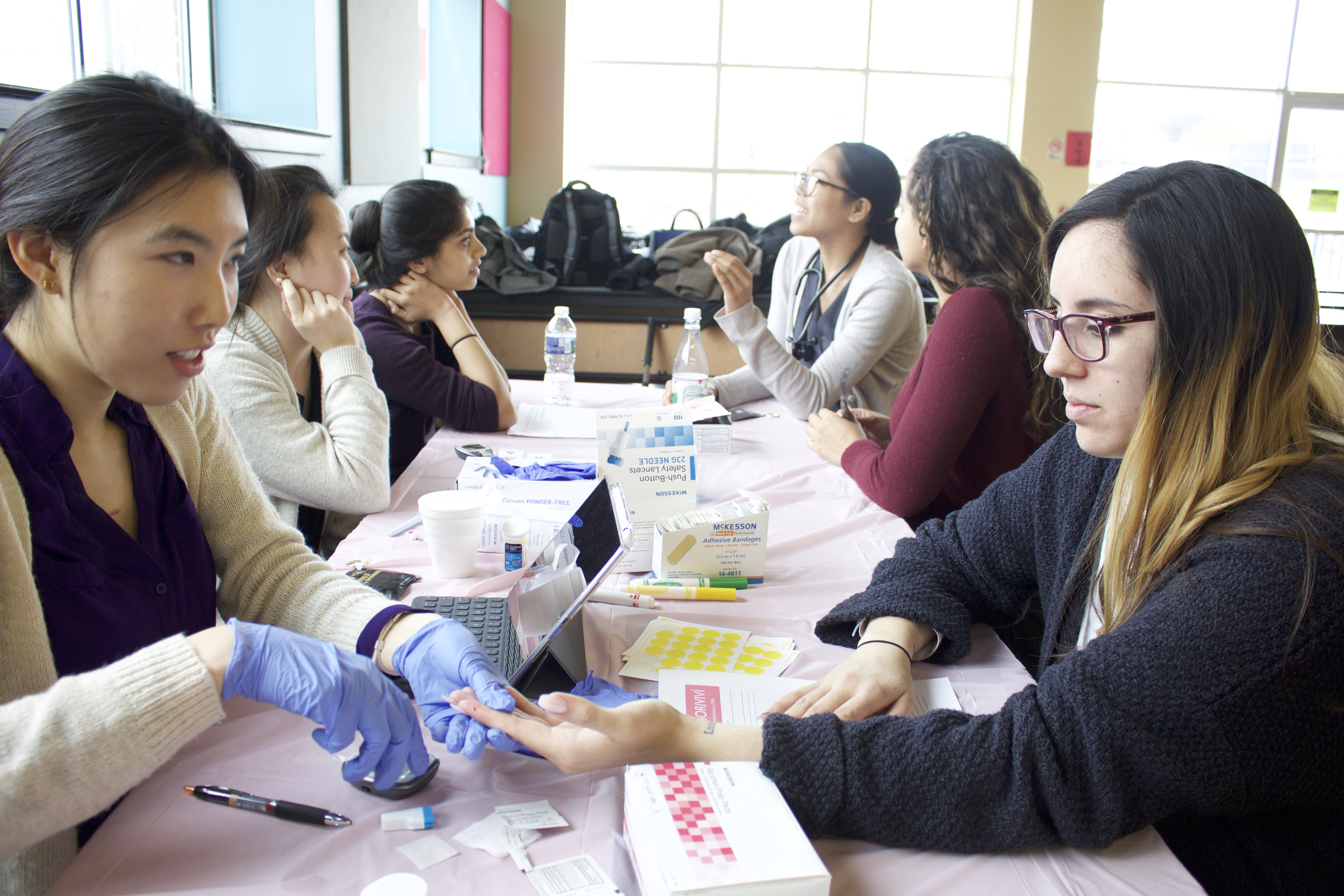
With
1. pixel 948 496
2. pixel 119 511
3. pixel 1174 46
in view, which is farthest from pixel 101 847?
pixel 1174 46

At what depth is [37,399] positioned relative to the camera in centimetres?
91

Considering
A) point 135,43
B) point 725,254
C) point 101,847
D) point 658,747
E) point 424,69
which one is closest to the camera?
point 101,847

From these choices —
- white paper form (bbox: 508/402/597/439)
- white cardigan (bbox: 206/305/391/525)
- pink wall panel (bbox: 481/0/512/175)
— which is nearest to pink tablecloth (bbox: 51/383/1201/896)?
white cardigan (bbox: 206/305/391/525)

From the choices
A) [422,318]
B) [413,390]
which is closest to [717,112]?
[422,318]

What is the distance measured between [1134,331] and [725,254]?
1.57m

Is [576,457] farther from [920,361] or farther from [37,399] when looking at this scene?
[37,399]

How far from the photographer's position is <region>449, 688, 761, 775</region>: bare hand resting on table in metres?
0.79

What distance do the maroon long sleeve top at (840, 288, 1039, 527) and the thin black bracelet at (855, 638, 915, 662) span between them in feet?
2.21

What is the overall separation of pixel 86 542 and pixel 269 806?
0.39m

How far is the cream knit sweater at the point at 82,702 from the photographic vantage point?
2.19ft

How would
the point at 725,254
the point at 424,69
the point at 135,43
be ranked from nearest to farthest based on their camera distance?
the point at 135,43, the point at 725,254, the point at 424,69

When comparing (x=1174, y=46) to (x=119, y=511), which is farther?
(x=1174, y=46)

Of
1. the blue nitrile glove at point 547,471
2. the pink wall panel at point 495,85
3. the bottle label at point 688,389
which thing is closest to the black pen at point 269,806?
the blue nitrile glove at point 547,471

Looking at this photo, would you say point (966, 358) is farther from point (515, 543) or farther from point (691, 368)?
point (691, 368)
